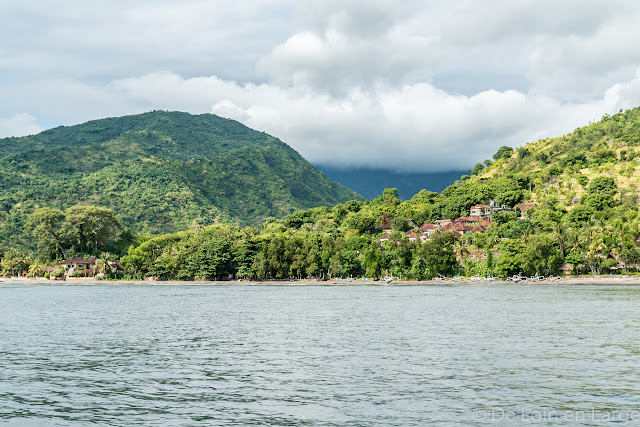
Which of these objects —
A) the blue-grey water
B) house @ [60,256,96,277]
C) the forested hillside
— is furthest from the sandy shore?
the blue-grey water

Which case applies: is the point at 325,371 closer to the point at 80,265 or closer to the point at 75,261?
the point at 80,265

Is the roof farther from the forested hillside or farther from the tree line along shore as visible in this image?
the forested hillside

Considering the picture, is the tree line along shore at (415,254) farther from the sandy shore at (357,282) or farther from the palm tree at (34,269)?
the sandy shore at (357,282)

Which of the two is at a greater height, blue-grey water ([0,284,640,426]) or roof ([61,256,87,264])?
roof ([61,256,87,264])

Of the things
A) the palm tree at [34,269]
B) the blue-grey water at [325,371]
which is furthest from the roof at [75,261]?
the blue-grey water at [325,371]

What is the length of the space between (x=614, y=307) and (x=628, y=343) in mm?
34286

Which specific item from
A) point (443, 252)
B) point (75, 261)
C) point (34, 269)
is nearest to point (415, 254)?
point (443, 252)

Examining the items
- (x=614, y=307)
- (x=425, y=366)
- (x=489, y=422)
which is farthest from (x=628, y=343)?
(x=614, y=307)

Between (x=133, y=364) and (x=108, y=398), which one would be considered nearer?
(x=108, y=398)

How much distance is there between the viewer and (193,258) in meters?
168

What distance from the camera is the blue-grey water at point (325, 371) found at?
2339cm

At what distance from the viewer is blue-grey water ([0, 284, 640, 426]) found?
23.4 metres

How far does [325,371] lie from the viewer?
107 ft

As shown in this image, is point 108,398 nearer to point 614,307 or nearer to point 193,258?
point 614,307
